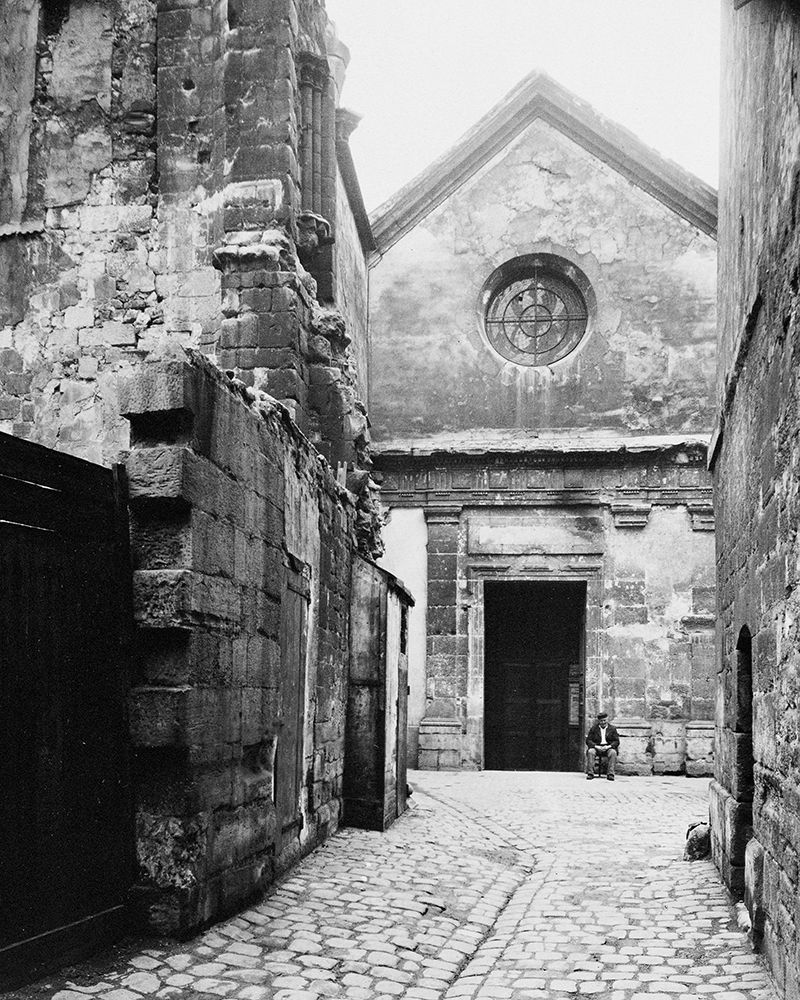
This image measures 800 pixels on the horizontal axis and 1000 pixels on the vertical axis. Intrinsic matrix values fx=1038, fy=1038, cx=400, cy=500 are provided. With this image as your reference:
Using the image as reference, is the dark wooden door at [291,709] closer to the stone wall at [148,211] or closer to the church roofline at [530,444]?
the stone wall at [148,211]

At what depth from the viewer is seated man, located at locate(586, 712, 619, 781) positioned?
46.3 ft

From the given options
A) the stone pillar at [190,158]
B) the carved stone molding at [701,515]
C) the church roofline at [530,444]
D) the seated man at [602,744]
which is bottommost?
the seated man at [602,744]

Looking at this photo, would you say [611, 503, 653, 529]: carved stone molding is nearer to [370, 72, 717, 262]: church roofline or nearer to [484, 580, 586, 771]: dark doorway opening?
[484, 580, 586, 771]: dark doorway opening

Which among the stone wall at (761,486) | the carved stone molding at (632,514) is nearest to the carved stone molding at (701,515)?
the carved stone molding at (632,514)

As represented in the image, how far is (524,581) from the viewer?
52.8 ft

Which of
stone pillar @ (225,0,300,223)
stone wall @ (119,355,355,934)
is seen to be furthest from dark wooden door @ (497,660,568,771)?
stone wall @ (119,355,355,934)

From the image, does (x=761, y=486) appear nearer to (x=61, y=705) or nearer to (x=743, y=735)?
(x=743, y=735)

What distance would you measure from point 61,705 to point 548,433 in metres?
13.0

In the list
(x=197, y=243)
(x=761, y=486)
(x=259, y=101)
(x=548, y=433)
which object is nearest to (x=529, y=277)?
(x=548, y=433)

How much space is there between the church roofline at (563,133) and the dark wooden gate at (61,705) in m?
13.3

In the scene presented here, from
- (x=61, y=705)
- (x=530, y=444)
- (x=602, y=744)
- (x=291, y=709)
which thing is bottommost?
(x=602, y=744)

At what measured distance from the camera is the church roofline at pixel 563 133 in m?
16.6

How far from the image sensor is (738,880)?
19.9 ft

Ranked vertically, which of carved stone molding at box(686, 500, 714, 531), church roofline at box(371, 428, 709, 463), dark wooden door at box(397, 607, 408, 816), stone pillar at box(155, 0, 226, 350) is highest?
stone pillar at box(155, 0, 226, 350)
